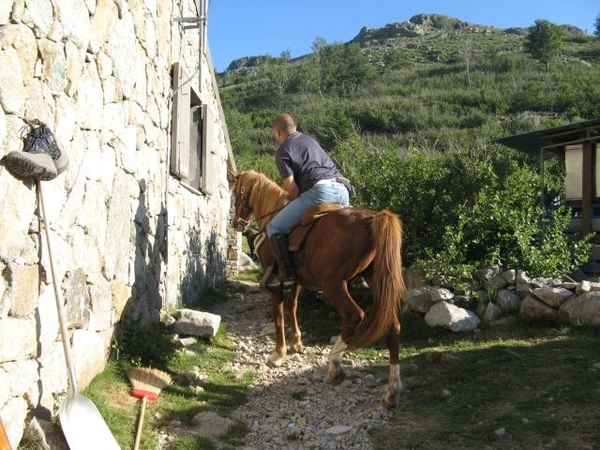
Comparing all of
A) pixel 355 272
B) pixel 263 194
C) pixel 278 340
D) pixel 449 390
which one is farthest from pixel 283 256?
pixel 449 390

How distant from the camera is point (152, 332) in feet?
21.0

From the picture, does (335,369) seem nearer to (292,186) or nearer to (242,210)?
(292,186)

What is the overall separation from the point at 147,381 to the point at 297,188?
7.99 feet

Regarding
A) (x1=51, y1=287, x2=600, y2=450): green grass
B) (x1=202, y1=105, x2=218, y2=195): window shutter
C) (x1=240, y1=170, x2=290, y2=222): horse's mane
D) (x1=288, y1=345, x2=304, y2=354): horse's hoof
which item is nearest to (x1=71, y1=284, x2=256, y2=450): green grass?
(x1=51, y1=287, x2=600, y2=450): green grass

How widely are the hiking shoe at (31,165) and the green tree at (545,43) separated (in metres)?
52.8

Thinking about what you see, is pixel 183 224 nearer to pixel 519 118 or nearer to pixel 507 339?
pixel 507 339

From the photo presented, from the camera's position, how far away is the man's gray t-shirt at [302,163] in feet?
20.8

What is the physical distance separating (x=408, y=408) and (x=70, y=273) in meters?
3.00

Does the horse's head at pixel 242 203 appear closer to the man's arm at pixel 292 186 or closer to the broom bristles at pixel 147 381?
the man's arm at pixel 292 186

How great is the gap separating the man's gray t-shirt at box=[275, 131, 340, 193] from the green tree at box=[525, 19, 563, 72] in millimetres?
49743

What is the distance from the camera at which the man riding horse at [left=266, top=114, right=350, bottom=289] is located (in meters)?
6.27

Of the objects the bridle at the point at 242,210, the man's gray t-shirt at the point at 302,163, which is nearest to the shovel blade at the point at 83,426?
the man's gray t-shirt at the point at 302,163

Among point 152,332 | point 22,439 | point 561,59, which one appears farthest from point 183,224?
point 561,59

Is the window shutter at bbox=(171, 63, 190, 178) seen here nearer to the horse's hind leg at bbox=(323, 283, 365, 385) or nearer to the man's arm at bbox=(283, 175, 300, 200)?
the man's arm at bbox=(283, 175, 300, 200)
